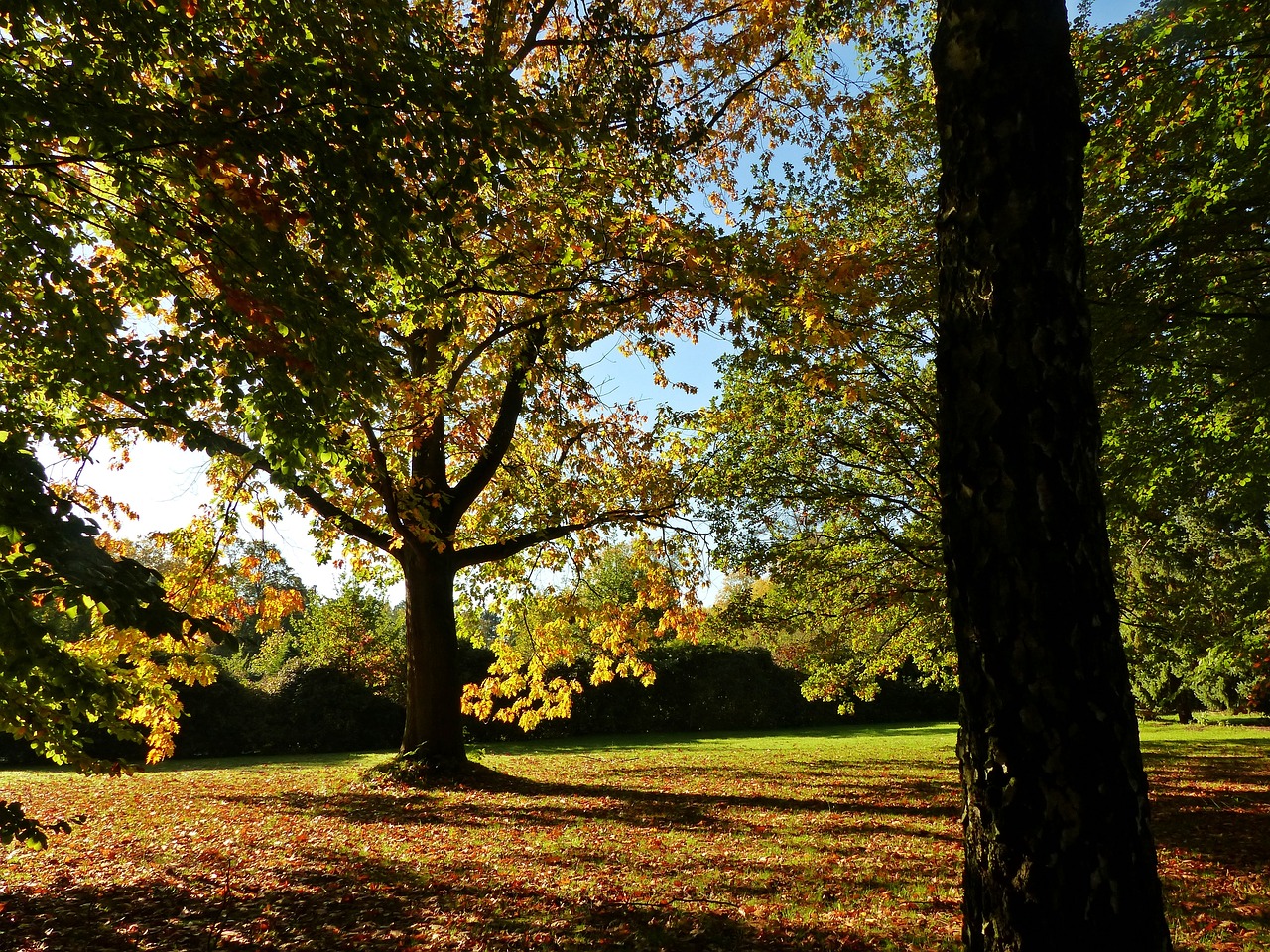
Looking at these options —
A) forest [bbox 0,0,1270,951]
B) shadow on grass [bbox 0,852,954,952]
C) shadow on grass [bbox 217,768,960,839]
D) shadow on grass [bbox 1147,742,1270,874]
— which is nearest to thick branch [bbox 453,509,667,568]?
forest [bbox 0,0,1270,951]

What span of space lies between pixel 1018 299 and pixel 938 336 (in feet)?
1.21

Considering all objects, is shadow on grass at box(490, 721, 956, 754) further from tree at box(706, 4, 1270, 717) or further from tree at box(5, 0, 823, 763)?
tree at box(5, 0, 823, 763)

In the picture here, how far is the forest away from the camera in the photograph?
2986 mm

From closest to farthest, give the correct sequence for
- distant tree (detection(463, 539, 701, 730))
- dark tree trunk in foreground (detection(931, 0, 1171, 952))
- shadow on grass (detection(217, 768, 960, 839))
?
1. dark tree trunk in foreground (detection(931, 0, 1171, 952))
2. shadow on grass (detection(217, 768, 960, 839))
3. distant tree (detection(463, 539, 701, 730))

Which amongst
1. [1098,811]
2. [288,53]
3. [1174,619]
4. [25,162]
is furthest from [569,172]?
[1174,619]

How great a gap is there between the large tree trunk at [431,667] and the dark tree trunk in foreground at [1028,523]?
1144cm

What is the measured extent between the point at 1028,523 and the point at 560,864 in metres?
5.97

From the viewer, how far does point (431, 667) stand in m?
13.3

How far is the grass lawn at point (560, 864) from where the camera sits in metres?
5.25

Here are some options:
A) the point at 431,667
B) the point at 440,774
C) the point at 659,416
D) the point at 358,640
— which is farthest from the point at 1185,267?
the point at 358,640

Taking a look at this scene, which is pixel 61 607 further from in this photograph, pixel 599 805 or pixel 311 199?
pixel 599 805

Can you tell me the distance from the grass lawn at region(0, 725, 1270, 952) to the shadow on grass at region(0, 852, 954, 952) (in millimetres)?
25

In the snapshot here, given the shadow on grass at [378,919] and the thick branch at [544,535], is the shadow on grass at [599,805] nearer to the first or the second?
the shadow on grass at [378,919]

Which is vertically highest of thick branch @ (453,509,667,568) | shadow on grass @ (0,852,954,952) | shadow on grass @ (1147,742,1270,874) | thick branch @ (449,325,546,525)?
thick branch @ (449,325,546,525)
